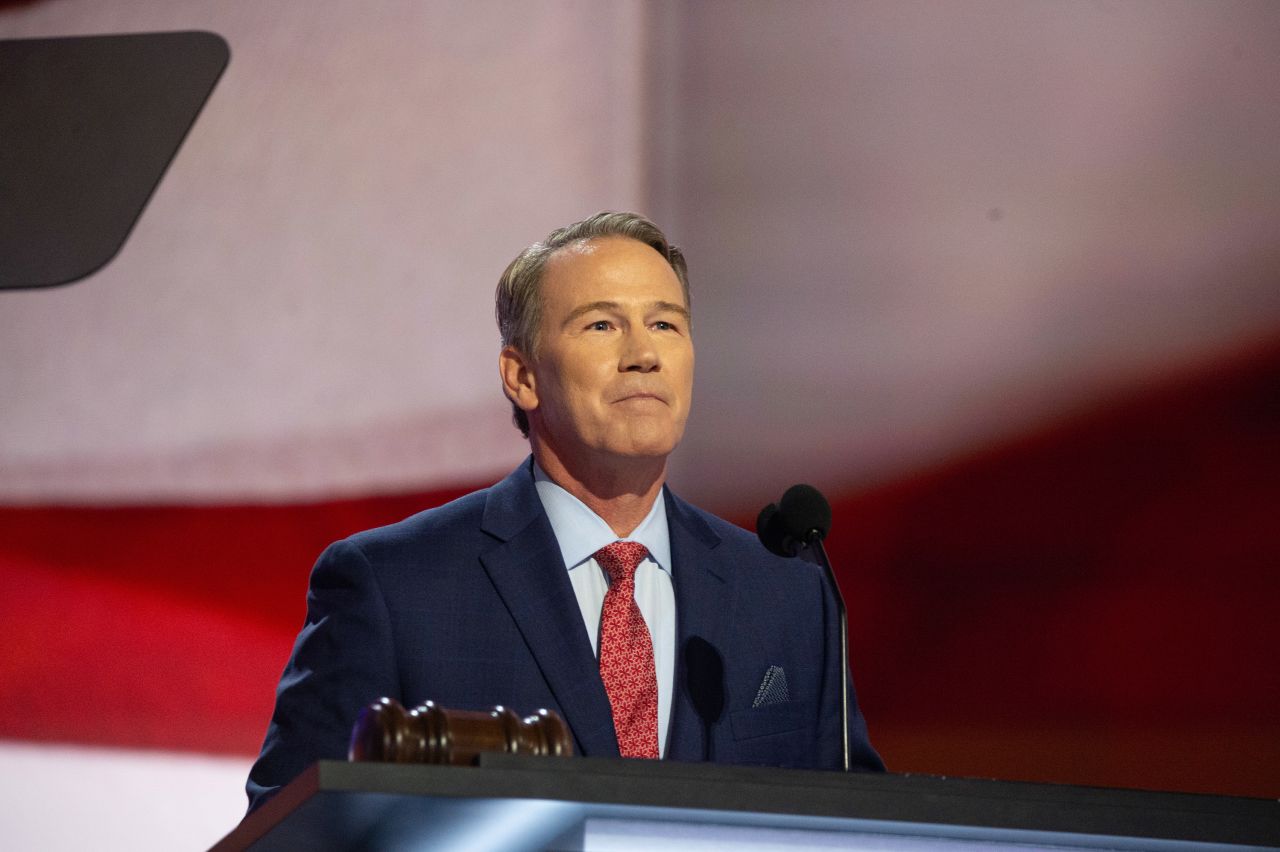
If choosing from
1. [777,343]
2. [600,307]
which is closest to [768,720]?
[600,307]

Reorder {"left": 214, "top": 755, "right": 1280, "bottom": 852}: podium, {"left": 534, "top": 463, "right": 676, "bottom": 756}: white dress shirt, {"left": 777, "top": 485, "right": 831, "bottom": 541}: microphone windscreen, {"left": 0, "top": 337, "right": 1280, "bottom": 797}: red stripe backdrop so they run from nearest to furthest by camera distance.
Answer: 1. {"left": 214, "top": 755, "right": 1280, "bottom": 852}: podium
2. {"left": 777, "top": 485, "right": 831, "bottom": 541}: microphone windscreen
3. {"left": 534, "top": 463, "right": 676, "bottom": 756}: white dress shirt
4. {"left": 0, "top": 337, "right": 1280, "bottom": 797}: red stripe backdrop

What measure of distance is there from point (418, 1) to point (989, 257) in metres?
1.48

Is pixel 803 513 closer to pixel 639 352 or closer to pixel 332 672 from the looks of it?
pixel 639 352

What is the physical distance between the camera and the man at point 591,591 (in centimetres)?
219

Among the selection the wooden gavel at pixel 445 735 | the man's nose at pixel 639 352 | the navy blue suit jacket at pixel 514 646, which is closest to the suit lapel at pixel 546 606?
the navy blue suit jacket at pixel 514 646

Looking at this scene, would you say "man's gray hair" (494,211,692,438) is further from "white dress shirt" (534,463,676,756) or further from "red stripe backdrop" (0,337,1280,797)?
"red stripe backdrop" (0,337,1280,797)

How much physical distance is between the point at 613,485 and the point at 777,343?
3.89 feet

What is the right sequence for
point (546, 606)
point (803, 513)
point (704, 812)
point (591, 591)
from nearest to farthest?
point (704, 812), point (803, 513), point (546, 606), point (591, 591)

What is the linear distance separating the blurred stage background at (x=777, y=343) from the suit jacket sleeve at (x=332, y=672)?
1.07 meters

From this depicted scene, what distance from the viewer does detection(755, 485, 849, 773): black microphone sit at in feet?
6.42

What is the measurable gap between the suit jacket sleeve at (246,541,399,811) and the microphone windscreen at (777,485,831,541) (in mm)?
628

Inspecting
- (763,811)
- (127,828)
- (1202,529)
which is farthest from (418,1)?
(763,811)

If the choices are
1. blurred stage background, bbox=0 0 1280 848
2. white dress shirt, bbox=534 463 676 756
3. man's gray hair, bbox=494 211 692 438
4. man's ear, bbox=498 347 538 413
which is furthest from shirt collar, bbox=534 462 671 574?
blurred stage background, bbox=0 0 1280 848

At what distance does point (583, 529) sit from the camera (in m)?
2.44
